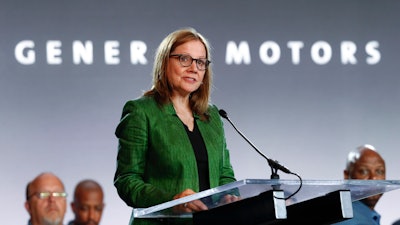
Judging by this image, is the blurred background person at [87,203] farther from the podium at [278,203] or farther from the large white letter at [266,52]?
the podium at [278,203]

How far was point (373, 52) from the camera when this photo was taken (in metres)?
6.91

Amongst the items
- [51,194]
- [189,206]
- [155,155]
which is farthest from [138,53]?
[189,206]

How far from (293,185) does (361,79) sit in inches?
176

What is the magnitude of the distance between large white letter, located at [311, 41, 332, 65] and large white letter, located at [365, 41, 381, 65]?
11.2 inches

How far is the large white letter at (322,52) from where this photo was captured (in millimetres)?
6844

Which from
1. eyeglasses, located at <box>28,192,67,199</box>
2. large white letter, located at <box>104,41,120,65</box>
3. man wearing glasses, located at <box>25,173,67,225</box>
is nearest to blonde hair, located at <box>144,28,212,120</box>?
man wearing glasses, located at <box>25,173,67,225</box>

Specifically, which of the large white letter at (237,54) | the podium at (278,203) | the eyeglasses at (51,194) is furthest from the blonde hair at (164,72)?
the large white letter at (237,54)

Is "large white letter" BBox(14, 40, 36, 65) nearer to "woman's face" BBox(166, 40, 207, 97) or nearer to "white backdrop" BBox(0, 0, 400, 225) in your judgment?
"white backdrop" BBox(0, 0, 400, 225)

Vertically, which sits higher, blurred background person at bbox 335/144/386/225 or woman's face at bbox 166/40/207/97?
woman's face at bbox 166/40/207/97

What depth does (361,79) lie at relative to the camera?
6898 mm

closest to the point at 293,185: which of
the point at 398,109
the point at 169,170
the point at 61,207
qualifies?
the point at 169,170

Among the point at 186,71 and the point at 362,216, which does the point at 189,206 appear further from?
the point at 362,216

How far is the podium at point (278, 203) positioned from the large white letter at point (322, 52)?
13.3ft

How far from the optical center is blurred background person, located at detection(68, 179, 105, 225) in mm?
6300
